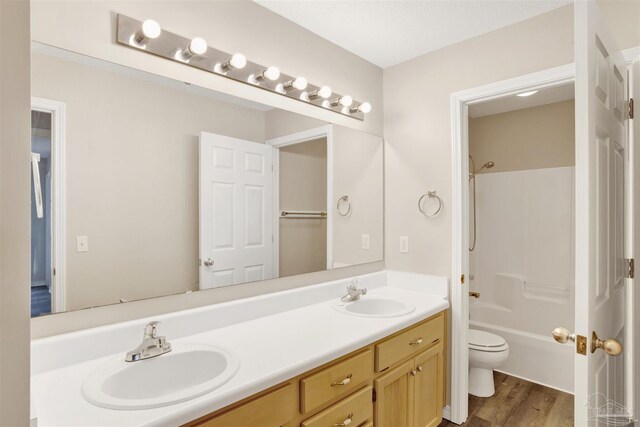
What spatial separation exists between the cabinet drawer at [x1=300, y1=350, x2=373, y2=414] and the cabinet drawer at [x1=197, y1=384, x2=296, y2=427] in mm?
56

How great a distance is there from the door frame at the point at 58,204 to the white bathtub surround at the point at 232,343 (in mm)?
158

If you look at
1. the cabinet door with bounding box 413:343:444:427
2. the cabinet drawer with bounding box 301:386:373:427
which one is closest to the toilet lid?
the cabinet door with bounding box 413:343:444:427

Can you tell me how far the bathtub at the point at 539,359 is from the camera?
2.60 m

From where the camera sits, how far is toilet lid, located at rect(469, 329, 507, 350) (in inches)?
101

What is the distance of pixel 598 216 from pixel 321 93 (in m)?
1.48

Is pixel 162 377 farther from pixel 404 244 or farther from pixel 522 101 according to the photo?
pixel 522 101

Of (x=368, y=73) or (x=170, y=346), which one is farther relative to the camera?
(x=368, y=73)

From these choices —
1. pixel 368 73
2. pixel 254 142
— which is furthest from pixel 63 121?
pixel 368 73

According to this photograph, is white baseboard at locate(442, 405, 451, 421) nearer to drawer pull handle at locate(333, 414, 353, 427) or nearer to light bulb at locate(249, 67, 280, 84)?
drawer pull handle at locate(333, 414, 353, 427)

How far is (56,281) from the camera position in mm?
1208

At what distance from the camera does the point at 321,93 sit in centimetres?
207

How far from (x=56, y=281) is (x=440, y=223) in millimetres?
1978

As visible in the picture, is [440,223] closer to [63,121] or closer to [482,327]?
[482,327]

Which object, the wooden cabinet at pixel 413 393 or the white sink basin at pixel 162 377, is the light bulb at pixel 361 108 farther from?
the white sink basin at pixel 162 377
